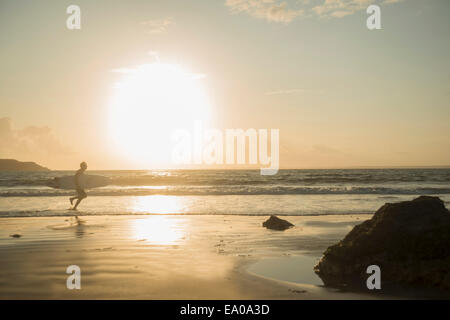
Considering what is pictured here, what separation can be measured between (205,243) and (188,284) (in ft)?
12.5

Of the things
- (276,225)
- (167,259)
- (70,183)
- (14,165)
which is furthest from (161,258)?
(14,165)

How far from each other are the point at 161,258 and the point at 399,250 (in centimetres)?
475

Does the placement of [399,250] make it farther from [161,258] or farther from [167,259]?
[161,258]

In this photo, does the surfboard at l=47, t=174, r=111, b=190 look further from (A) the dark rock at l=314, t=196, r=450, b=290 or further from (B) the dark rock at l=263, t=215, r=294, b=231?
(A) the dark rock at l=314, t=196, r=450, b=290

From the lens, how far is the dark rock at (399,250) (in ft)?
19.4

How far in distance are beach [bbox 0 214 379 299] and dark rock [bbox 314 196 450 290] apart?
22.4 inches

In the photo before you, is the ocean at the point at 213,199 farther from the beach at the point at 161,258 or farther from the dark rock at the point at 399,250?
the dark rock at the point at 399,250

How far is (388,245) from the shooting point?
247 inches

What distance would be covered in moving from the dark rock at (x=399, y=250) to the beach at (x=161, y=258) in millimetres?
568

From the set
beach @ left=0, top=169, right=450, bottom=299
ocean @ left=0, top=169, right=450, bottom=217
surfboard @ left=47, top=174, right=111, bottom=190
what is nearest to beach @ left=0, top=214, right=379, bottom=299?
beach @ left=0, top=169, right=450, bottom=299

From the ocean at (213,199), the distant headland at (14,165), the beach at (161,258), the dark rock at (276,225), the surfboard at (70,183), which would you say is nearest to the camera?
the beach at (161,258)

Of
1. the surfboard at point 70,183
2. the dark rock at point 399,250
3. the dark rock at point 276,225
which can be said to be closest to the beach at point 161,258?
the dark rock at point 276,225
